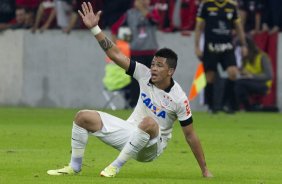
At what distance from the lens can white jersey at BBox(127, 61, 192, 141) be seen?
13.0 meters

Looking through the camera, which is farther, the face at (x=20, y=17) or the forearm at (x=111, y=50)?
the face at (x=20, y=17)

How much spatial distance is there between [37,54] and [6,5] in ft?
A: 6.50

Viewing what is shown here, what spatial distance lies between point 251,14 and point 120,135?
15.0 meters

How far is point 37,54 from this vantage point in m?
28.8

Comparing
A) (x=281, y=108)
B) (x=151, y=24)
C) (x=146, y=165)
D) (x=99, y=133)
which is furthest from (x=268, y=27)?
(x=99, y=133)

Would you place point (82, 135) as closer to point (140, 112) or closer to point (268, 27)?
point (140, 112)

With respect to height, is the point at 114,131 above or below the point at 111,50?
below

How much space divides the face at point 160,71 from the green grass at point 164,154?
1.01 m

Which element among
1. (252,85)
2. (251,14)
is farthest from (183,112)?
(251,14)

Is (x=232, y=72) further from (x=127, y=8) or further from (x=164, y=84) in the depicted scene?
(x=164, y=84)

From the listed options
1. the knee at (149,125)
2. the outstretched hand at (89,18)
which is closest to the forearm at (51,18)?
the outstretched hand at (89,18)

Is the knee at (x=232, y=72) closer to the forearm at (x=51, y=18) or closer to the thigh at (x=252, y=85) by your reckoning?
the thigh at (x=252, y=85)

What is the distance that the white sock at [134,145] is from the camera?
1267cm

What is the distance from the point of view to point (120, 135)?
13.0 m
